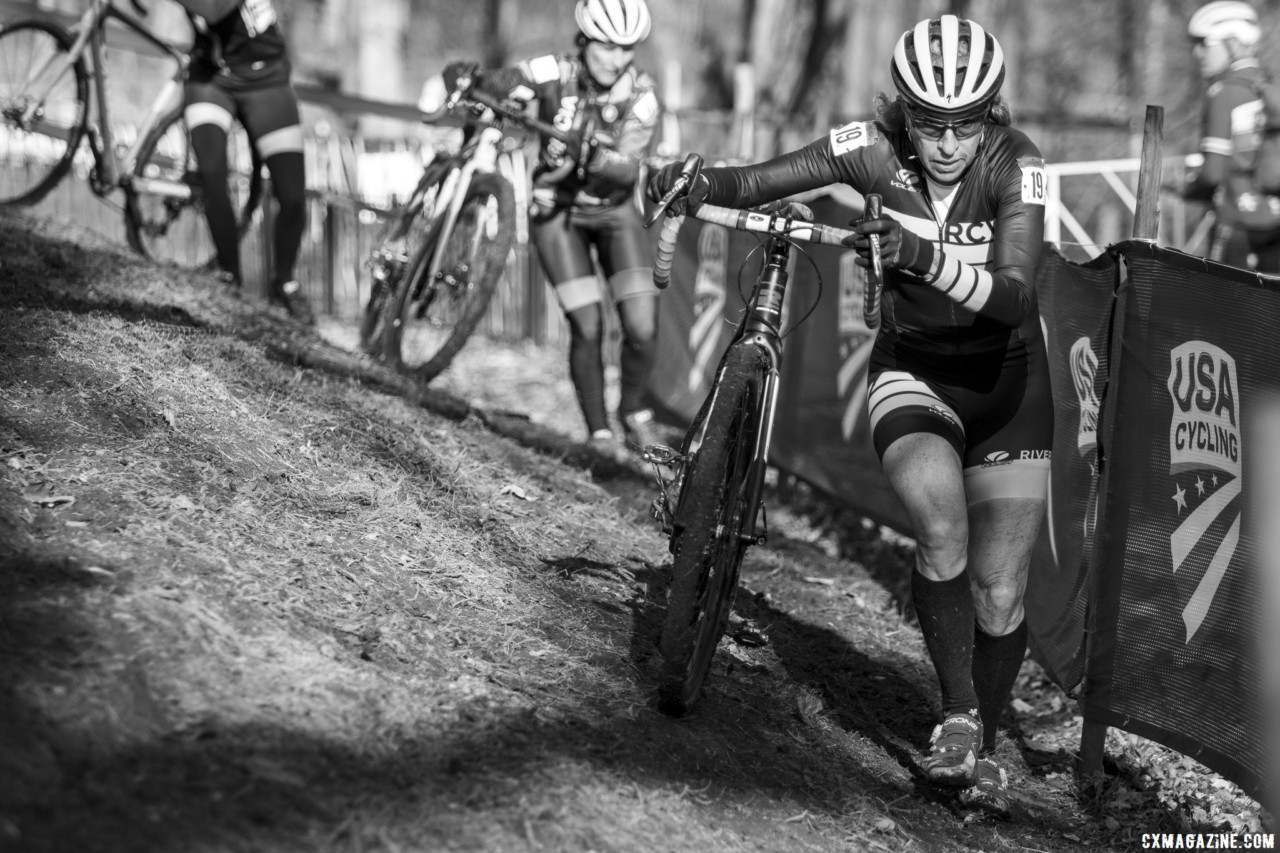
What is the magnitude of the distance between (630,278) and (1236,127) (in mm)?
4475

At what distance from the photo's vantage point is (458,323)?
7.22 metres

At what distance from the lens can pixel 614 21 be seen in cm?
689

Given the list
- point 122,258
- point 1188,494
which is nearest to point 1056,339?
point 1188,494

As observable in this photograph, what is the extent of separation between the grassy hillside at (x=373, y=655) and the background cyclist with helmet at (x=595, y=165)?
44.9 inches

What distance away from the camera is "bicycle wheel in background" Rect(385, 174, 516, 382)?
23.5ft

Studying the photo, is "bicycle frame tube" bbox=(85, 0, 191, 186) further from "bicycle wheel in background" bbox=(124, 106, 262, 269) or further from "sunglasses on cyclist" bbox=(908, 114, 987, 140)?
"sunglasses on cyclist" bbox=(908, 114, 987, 140)

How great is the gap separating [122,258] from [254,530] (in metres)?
3.49

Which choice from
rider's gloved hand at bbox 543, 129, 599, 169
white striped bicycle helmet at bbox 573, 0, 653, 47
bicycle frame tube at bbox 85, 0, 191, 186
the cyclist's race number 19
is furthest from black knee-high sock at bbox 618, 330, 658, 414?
the cyclist's race number 19

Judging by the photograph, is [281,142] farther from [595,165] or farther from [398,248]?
[595,165]

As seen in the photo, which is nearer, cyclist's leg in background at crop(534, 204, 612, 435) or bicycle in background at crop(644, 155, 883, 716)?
bicycle in background at crop(644, 155, 883, 716)

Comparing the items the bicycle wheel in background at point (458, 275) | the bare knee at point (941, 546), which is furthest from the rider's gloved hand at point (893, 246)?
the bicycle wheel in background at point (458, 275)

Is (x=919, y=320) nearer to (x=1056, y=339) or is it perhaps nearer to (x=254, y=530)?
(x=1056, y=339)

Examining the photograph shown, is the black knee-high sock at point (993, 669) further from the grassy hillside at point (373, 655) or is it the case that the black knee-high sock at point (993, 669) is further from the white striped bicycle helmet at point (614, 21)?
the white striped bicycle helmet at point (614, 21)

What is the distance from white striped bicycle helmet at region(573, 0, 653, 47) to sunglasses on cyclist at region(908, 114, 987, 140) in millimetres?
2978
